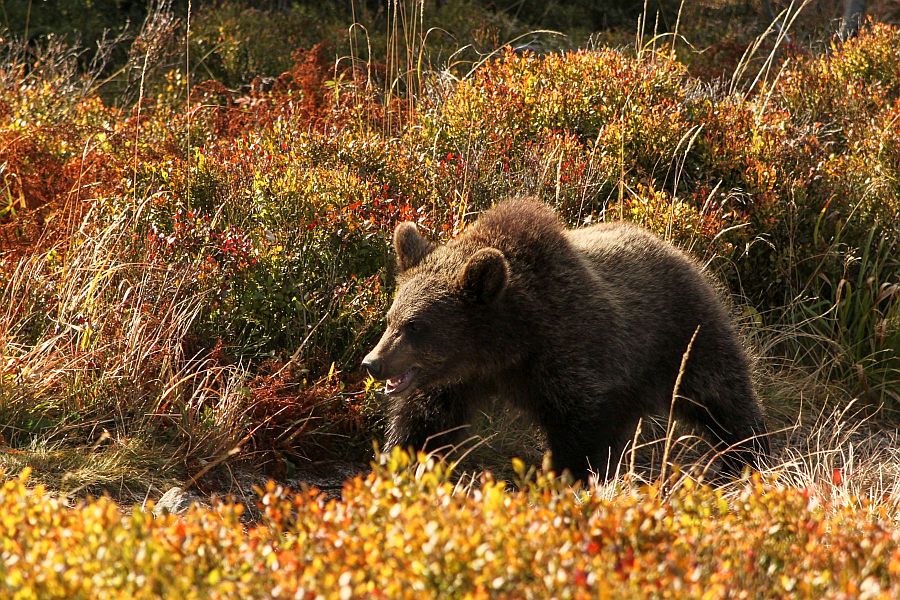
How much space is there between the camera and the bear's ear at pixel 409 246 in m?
5.37

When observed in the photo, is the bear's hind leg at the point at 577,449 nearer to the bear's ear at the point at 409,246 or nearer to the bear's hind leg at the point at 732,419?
the bear's hind leg at the point at 732,419

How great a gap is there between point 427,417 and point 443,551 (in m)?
2.33

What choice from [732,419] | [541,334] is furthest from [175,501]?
[732,419]

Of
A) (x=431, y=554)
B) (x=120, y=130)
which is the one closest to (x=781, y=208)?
(x=120, y=130)

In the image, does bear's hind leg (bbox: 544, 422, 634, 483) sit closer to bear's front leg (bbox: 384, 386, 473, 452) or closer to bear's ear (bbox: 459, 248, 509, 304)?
bear's front leg (bbox: 384, 386, 473, 452)

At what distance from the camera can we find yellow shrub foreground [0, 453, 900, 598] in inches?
116

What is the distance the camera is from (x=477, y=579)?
9.50 feet

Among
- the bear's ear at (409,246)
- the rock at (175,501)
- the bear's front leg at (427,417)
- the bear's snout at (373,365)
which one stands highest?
the bear's ear at (409,246)

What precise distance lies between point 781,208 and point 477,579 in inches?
199

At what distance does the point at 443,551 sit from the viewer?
301cm

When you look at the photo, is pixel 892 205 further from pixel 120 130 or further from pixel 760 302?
pixel 120 130

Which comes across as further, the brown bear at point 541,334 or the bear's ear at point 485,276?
the brown bear at point 541,334

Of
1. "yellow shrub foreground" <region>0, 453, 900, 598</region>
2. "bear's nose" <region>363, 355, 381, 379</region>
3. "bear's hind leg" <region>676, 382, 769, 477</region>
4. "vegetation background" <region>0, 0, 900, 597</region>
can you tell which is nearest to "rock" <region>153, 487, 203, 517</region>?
"vegetation background" <region>0, 0, 900, 597</region>

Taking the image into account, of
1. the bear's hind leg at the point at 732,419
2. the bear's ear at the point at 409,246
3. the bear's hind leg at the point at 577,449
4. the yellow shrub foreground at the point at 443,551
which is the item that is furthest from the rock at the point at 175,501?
the bear's hind leg at the point at 732,419
